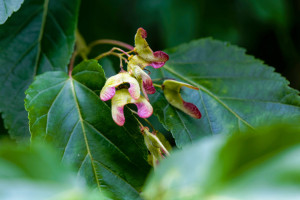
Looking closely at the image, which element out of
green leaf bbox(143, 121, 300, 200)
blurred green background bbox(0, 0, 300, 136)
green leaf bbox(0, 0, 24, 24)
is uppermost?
blurred green background bbox(0, 0, 300, 136)

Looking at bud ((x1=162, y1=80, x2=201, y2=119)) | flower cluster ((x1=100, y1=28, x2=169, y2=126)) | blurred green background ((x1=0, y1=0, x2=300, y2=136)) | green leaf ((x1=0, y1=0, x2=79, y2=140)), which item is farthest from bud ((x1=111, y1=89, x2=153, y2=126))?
blurred green background ((x1=0, y1=0, x2=300, y2=136))

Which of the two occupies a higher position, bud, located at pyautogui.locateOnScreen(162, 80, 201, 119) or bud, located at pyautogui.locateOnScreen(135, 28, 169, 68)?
bud, located at pyautogui.locateOnScreen(135, 28, 169, 68)

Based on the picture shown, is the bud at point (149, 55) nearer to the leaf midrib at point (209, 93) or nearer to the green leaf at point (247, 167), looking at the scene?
the leaf midrib at point (209, 93)

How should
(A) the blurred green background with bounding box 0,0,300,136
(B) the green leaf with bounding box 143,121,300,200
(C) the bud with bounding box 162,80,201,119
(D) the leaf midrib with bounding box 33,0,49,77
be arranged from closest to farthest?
(B) the green leaf with bounding box 143,121,300,200
(C) the bud with bounding box 162,80,201,119
(D) the leaf midrib with bounding box 33,0,49,77
(A) the blurred green background with bounding box 0,0,300,136

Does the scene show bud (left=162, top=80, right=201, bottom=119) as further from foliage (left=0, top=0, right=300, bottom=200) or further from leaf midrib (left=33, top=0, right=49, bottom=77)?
leaf midrib (left=33, top=0, right=49, bottom=77)

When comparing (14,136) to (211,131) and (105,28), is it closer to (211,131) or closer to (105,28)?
(211,131)

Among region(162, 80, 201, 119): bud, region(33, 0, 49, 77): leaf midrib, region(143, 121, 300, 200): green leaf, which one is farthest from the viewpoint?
region(33, 0, 49, 77): leaf midrib

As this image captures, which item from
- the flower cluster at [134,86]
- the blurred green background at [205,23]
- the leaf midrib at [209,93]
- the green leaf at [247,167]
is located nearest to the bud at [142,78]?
the flower cluster at [134,86]

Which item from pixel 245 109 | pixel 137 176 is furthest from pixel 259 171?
pixel 245 109
